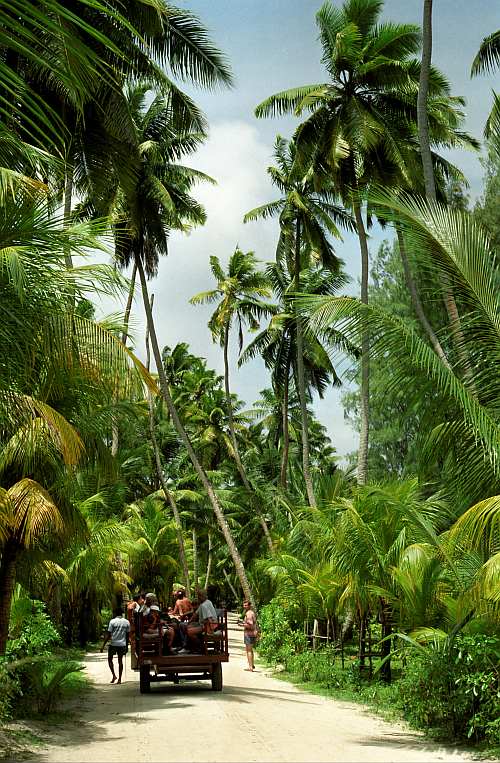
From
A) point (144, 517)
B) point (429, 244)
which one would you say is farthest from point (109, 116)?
point (144, 517)

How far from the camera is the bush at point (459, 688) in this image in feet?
33.2

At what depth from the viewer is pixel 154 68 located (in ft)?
62.4

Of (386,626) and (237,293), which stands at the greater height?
(237,293)

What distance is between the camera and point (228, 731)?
1127cm

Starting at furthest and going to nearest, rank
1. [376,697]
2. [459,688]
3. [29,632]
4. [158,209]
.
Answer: [158,209]
[29,632]
[376,697]
[459,688]

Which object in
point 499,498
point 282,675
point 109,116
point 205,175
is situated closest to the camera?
point 499,498

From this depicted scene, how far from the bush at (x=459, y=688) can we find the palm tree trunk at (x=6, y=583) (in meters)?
6.44

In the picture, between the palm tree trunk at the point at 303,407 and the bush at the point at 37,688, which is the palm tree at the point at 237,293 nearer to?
the palm tree trunk at the point at 303,407

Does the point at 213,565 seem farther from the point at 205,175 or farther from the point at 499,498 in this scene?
the point at 499,498

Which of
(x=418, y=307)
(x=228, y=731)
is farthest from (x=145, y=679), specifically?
(x=418, y=307)

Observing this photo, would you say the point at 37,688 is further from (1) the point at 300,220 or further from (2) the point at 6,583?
(1) the point at 300,220

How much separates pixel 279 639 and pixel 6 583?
11921mm

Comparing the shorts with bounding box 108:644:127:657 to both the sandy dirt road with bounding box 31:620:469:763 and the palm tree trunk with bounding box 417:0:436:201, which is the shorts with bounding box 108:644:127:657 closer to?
the sandy dirt road with bounding box 31:620:469:763

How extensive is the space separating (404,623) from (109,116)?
38.2 feet
